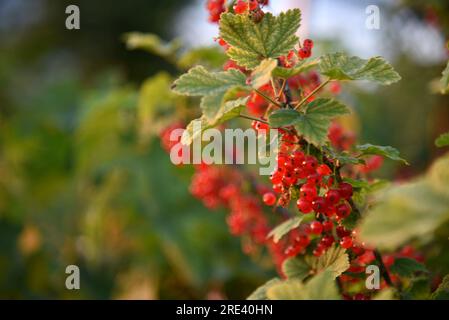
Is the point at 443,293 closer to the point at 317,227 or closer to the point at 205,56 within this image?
the point at 317,227

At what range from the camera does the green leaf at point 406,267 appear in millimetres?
685

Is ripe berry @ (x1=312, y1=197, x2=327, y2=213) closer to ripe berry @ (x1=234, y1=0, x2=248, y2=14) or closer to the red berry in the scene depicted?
the red berry

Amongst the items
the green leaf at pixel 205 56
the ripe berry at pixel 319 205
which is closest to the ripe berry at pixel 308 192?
the ripe berry at pixel 319 205

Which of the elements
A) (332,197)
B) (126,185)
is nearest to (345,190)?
(332,197)

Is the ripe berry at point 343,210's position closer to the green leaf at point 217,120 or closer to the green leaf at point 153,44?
the green leaf at point 217,120

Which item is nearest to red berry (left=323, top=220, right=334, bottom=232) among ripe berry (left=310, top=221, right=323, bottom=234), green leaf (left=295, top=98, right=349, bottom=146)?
ripe berry (left=310, top=221, right=323, bottom=234)

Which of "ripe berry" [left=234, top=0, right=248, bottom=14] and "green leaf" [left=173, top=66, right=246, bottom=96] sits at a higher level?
"ripe berry" [left=234, top=0, right=248, bottom=14]

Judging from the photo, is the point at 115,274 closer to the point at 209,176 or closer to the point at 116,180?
the point at 116,180

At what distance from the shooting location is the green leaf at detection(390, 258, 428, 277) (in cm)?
69

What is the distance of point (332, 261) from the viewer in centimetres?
64

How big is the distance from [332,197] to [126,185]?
1.34 metres

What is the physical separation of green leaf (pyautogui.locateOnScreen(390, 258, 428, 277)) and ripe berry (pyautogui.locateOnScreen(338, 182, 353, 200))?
0.14 metres

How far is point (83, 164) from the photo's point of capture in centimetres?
180

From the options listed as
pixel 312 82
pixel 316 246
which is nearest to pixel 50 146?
pixel 312 82
